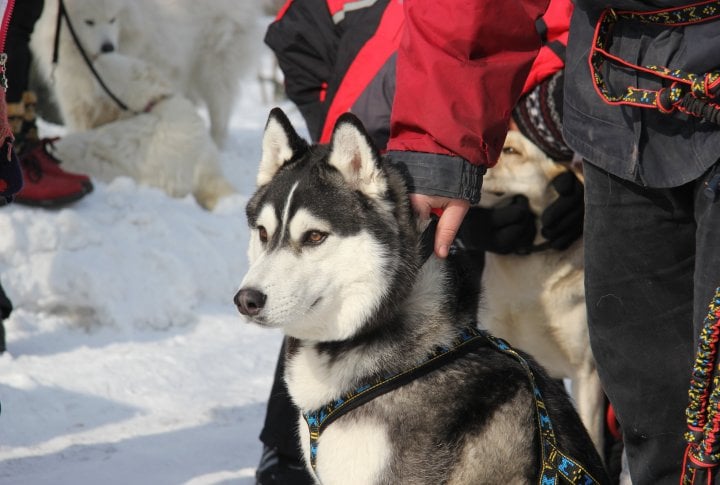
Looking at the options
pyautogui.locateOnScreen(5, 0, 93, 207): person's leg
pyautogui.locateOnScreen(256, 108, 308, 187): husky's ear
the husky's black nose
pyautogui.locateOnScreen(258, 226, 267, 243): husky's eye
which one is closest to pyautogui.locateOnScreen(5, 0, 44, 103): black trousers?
pyautogui.locateOnScreen(5, 0, 93, 207): person's leg

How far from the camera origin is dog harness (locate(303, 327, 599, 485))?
200cm

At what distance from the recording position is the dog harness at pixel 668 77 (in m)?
1.60

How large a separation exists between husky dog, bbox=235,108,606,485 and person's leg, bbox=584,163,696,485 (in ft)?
0.59

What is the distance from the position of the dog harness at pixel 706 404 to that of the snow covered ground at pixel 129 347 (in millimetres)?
2065

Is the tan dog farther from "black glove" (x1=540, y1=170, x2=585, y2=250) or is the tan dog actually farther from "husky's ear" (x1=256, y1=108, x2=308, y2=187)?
"husky's ear" (x1=256, y1=108, x2=308, y2=187)

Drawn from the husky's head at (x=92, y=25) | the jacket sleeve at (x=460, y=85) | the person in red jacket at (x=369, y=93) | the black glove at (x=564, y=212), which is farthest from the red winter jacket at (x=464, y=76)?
the husky's head at (x=92, y=25)

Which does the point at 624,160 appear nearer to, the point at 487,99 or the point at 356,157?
the point at 487,99

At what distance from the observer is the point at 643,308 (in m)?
1.94

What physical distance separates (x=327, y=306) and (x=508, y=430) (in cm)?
51

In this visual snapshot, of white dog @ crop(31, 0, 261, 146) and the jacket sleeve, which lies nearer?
the jacket sleeve

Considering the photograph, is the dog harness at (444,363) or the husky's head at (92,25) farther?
the husky's head at (92,25)

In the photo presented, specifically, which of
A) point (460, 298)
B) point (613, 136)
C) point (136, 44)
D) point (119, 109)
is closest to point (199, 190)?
point (119, 109)

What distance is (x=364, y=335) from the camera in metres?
2.16

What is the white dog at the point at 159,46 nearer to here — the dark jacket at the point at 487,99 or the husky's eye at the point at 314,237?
the husky's eye at the point at 314,237
